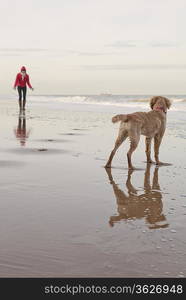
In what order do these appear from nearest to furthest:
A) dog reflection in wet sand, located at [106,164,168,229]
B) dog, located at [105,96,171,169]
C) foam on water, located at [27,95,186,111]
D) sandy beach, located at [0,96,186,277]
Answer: sandy beach, located at [0,96,186,277] → dog reflection in wet sand, located at [106,164,168,229] → dog, located at [105,96,171,169] → foam on water, located at [27,95,186,111]

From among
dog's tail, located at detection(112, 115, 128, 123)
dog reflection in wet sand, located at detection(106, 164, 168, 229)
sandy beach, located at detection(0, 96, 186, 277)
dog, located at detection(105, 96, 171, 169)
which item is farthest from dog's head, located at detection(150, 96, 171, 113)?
dog reflection in wet sand, located at detection(106, 164, 168, 229)

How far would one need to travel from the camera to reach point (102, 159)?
7957 mm

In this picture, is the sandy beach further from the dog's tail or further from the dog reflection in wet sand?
the dog's tail

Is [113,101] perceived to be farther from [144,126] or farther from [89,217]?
[89,217]

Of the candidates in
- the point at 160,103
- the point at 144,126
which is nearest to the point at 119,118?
the point at 144,126

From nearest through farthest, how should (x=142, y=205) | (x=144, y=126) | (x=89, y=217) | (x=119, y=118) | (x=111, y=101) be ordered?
(x=89, y=217)
(x=142, y=205)
(x=119, y=118)
(x=144, y=126)
(x=111, y=101)

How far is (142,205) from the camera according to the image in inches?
185

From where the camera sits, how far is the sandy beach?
121 inches

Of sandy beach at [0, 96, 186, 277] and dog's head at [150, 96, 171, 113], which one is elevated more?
dog's head at [150, 96, 171, 113]

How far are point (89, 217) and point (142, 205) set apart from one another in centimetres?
74

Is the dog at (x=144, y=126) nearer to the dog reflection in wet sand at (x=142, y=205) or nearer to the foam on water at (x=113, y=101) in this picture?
the dog reflection in wet sand at (x=142, y=205)

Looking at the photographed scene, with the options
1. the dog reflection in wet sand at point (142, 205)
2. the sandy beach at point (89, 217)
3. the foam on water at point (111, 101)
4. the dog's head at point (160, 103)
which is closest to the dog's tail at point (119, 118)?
the sandy beach at point (89, 217)

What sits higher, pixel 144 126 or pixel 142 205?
pixel 144 126

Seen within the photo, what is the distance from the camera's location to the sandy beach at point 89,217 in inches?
121
